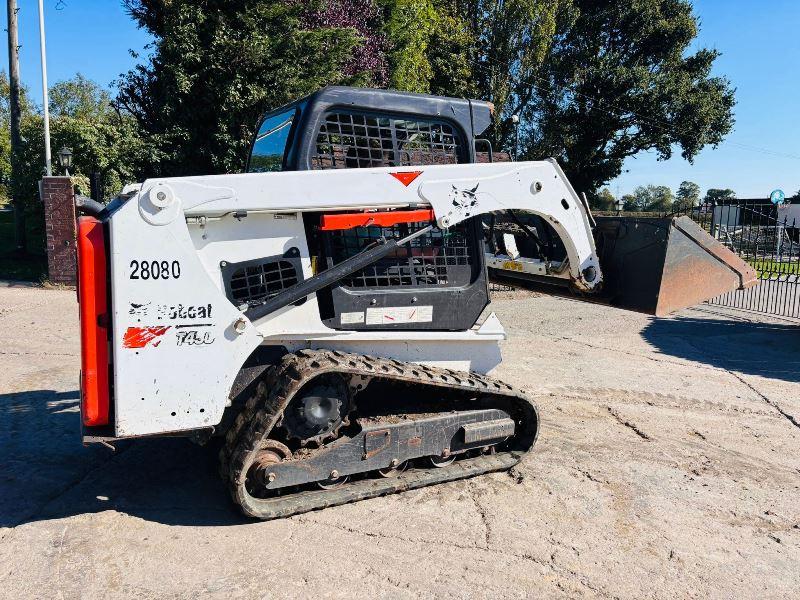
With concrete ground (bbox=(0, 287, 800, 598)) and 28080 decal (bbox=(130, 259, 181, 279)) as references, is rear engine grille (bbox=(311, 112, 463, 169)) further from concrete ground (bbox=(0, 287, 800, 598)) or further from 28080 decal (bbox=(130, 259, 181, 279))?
concrete ground (bbox=(0, 287, 800, 598))

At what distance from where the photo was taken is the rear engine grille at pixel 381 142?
396cm

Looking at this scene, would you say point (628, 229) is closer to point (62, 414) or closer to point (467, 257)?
point (467, 257)

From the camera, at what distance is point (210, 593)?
3.03 meters

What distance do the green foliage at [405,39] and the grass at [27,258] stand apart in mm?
10181

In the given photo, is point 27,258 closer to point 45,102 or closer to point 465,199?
point 45,102

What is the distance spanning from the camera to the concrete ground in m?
3.16

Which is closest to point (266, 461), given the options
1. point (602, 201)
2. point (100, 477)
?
point (100, 477)

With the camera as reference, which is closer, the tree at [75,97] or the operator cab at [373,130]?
the operator cab at [373,130]

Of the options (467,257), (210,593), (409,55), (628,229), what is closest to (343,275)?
(467,257)

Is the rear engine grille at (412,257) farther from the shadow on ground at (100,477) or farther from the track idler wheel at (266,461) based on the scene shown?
the shadow on ground at (100,477)

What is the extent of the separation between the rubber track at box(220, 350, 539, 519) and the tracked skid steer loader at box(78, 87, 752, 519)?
1cm

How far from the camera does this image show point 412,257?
13.6 ft

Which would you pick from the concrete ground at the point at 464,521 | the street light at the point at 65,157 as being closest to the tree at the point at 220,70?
the street light at the point at 65,157

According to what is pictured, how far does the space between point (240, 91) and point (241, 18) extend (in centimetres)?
154
